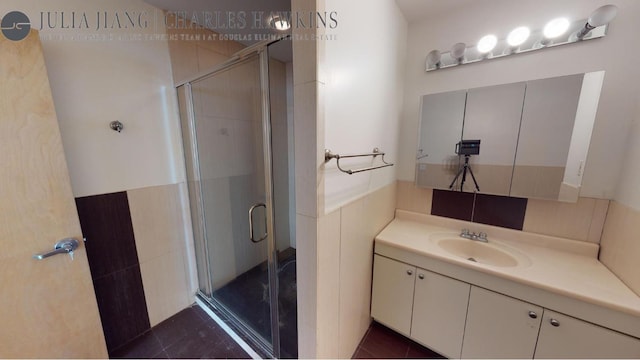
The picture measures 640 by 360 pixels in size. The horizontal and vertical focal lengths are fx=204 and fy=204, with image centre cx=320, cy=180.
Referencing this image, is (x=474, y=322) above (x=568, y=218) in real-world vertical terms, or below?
below

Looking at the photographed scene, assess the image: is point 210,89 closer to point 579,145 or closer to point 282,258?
point 282,258

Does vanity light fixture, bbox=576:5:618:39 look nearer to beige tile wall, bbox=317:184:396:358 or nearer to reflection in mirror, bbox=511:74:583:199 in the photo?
reflection in mirror, bbox=511:74:583:199

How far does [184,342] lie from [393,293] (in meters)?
1.58

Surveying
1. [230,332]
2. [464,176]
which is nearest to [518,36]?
[464,176]

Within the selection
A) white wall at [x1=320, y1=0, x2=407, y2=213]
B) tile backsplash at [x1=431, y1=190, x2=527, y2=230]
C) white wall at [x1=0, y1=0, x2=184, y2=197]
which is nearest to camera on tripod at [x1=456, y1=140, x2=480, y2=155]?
tile backsplash at [x1=431, y1=190, x2=527, y2=230]

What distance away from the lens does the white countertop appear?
3.10 feet

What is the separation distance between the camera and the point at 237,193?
69.1 inches

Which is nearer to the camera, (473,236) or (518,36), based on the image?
(518,36)

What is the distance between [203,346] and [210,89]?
6.25 ft

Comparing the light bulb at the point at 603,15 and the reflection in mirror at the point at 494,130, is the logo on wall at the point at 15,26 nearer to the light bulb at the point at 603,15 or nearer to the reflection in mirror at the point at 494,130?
the reflection in mirror at the point at 494,130

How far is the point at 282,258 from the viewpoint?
172 centimetres

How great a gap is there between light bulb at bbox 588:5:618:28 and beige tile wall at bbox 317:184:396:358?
1437mm

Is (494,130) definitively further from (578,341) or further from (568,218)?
(578,341)

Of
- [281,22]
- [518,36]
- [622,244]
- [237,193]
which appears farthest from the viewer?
[237,193]
